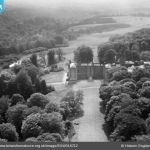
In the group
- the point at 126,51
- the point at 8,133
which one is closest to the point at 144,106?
→ the point at 8,133

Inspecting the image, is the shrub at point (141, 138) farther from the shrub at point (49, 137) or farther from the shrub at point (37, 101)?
the shrub at point (37, 101)

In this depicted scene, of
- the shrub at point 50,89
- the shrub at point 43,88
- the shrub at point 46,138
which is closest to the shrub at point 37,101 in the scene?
the shrub at point 43,88

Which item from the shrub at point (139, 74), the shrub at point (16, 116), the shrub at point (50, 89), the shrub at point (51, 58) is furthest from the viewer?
the shrub at point (51, 58)

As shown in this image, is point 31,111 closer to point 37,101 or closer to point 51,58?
point 37,101

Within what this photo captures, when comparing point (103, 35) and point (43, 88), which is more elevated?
point (103, 35)

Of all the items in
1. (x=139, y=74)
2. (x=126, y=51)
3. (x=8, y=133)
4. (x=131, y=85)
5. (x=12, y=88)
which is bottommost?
(x=12, y=88)

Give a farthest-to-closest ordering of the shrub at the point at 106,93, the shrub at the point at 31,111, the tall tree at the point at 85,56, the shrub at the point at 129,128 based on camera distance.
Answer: the tall tree at the point at 85,56
the shrub at the point at 106,93
the shrub at the point at 31,111
the shrub at the point at 129,128
